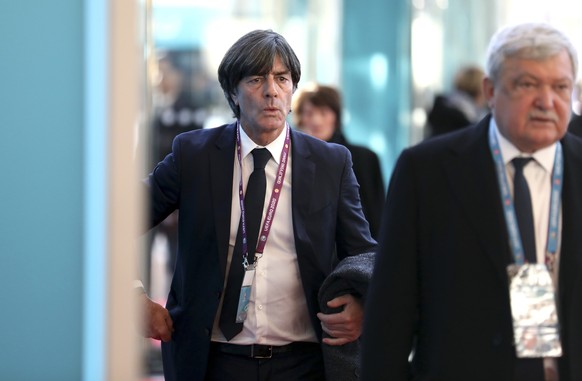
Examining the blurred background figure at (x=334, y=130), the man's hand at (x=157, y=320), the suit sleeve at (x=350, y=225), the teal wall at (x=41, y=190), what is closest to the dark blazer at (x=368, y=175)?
the blurred background figure at (x=334, y=130)

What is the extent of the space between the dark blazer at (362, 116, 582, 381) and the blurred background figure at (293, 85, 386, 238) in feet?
9.80

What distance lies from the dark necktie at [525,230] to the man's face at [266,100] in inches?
45.9

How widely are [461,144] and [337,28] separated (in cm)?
831

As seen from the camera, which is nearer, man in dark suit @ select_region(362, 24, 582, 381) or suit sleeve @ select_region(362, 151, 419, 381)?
man in dark suit @ select_region(362, 24, 582, 381)

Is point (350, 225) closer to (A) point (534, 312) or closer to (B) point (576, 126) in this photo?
(A) point (534, 312)

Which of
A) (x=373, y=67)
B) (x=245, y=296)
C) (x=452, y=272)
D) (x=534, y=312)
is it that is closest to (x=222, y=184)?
(x=245, y=296)

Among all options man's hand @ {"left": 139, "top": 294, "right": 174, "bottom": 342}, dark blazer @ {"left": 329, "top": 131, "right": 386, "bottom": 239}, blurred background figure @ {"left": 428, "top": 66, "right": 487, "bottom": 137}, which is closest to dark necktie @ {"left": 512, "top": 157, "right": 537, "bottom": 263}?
man's hand @ {"left": 139, "top": 294, "right": 174, "bottom": 342}

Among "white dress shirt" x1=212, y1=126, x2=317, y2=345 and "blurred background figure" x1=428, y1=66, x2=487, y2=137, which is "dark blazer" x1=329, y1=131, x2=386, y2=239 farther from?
"blurred background figure" x1=428, y1=66, x2=487, y2=137

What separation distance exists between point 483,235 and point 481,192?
4.8 inches

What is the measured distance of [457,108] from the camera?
1035 centimetres

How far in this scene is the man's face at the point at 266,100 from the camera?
4.41 meters

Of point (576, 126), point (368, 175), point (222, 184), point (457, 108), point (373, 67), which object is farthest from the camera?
point (373, 67)

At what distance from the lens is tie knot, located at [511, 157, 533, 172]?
3.47 m

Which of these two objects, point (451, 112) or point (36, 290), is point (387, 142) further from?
point (36, 290)
